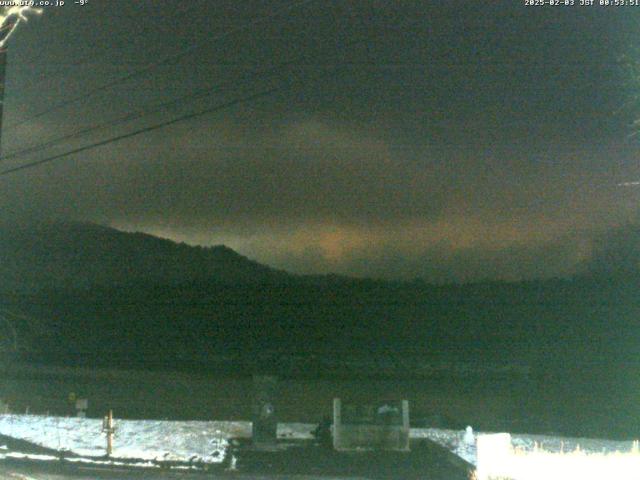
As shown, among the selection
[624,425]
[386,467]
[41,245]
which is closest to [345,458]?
[386,467]

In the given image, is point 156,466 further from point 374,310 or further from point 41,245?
point 41,245

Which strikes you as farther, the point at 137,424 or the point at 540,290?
the point at 540,290

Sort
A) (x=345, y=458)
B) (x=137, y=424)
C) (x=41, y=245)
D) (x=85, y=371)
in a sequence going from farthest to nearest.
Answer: (x=41, y=245) < (x=85, y=371) < (x=137, y=424) < (x=345, y=458)

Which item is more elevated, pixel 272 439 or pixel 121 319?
pixel 121 319

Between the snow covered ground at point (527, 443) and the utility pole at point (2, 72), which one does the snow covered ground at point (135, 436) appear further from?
the utility pole at point (2, 72)

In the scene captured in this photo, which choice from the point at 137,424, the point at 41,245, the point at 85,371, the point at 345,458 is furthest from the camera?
the point at 41,245

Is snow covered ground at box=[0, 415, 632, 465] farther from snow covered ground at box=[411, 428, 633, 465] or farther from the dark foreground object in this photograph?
the dark foreground object
